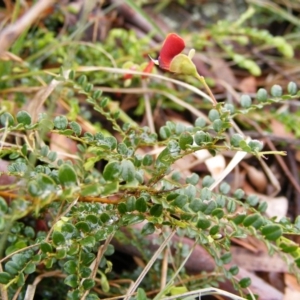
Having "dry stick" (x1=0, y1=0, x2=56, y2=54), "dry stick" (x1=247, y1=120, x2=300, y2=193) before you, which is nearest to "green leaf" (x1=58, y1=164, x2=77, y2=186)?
"dry stick" (x1=0, y1=0, x2=56, y2=54)

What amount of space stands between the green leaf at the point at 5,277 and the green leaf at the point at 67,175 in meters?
0.24

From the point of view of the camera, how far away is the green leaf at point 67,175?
619 mm

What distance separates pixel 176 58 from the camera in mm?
772

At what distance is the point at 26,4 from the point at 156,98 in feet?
1.74

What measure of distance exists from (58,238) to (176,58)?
33 centimetres

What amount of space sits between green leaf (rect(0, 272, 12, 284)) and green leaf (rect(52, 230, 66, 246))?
0.10m

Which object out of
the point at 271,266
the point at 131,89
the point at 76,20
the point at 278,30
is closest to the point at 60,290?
the point at 271,266

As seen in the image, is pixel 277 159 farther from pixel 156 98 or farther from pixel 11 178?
pixel 11 178

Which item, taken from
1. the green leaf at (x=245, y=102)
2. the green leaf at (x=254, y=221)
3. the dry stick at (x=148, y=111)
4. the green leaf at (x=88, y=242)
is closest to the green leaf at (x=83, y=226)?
the green leaf at (x=88, y=242)

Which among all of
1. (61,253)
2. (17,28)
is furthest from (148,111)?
(61,253)

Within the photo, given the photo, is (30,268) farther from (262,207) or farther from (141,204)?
(262,207)

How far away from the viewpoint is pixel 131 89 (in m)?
1.42

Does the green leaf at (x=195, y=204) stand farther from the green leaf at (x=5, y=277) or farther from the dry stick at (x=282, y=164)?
the dry stick at (x=282, y=164)

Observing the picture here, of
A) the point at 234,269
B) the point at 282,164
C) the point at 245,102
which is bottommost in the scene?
the point at 282,164
